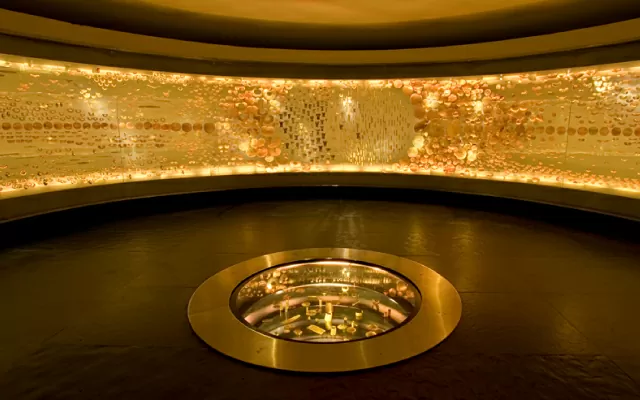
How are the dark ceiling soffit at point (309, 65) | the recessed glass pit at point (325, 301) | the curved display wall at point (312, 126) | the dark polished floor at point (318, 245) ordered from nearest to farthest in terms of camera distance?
the dark polished floor at point (318, 245) → the recessed glass pit at point (325, 301) → the dark ceiling soffit at point (309, 65) → the curved display wall at point (312, 126)

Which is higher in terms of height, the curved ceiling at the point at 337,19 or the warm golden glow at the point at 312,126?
the curved ceiling at the point at 337,19

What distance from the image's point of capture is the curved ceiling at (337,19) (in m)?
5.04

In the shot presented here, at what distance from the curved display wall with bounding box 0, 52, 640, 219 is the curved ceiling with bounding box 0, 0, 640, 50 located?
0.66 meters

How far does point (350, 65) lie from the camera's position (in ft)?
21.9

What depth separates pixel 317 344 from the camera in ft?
7.68

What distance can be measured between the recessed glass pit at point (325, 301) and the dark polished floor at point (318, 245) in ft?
1.59

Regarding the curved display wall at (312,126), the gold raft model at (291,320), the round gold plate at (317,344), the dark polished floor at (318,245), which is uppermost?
the curved display wall at (312,126)

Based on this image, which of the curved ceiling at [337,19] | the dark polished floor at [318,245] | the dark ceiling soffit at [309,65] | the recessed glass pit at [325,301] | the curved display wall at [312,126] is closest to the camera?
the dark polished floor at [318,245]

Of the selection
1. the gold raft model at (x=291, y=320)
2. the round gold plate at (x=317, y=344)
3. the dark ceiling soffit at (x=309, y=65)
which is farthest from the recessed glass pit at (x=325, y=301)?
the dark ceiling soffit at (x=309, y=65)

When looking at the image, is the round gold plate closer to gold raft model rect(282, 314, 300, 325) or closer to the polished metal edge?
gold raft model rect(282, 314, 300, 325)

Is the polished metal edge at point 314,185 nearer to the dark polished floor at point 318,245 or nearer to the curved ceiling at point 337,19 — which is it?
the dark polished floor at point 318,245

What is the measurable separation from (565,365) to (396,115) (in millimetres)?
5287

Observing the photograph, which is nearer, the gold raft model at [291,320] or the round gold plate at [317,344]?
the round gold plate at [317,344]

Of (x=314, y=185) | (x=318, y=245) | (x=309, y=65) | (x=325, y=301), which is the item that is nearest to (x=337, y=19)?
(x=309, y=65)
